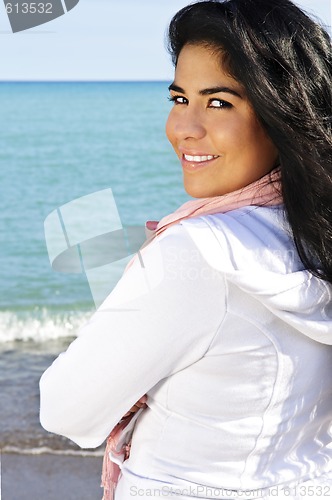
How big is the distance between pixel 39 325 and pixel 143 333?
5377 mm

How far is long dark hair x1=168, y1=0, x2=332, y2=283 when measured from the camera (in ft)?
4.22

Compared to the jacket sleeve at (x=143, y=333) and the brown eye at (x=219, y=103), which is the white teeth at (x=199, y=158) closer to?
the brown eye at (x=219, y=103)

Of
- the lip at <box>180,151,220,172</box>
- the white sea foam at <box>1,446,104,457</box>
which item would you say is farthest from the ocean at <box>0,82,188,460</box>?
the lip at <box>180,151,220,172</box>

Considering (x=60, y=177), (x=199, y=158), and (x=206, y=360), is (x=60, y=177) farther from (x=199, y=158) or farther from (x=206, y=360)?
(x=206, y=360)

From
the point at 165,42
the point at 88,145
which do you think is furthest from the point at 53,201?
the point at 165,42

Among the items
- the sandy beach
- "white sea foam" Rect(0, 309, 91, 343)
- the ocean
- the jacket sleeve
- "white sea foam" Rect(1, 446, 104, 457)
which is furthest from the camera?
"white sea foam" Rect(0, 309, 91, 343)

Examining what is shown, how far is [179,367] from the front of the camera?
123 cm

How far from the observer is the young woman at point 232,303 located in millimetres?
1191

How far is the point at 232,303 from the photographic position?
1198mm

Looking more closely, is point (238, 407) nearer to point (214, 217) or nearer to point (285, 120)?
point (214, 217)

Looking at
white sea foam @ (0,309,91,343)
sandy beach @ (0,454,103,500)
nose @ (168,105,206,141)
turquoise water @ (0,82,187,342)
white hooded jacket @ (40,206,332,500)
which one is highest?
nose @ (168,105,206,141)

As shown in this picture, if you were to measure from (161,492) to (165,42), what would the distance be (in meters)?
0.86

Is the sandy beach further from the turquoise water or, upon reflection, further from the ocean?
the turquoise water

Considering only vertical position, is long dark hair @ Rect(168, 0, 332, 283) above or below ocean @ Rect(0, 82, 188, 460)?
above
